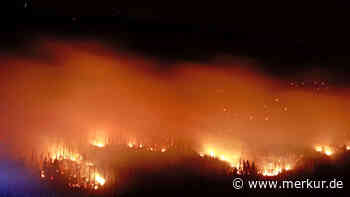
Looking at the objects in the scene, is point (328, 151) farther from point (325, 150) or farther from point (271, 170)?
point (271, 170)

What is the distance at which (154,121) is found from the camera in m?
8.33

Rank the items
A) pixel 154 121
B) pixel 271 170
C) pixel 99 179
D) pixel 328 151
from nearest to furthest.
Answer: pixel 99 179
pixel 271 170
pixel 328 151
pixel 154 121

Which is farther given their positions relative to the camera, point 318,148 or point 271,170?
point 318,148

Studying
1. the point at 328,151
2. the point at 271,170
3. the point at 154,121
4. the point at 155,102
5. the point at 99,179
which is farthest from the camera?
the point at 155,102

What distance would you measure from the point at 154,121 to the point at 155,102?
2.00 feet

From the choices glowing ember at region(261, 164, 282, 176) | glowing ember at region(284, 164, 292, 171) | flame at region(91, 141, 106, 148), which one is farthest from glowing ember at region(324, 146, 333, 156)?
flame at region(91, 141, 106, 148)

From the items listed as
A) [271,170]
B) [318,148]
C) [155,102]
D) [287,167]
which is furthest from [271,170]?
[155,102]

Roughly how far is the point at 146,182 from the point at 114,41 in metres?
3.29

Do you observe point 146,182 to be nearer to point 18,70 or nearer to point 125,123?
point 125,123

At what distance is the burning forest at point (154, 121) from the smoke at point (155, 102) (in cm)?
2

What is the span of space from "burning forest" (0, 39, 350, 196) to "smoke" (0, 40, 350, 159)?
0.02 metres

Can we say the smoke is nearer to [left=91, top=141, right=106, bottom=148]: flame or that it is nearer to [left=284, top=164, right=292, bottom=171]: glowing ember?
[left=91, top=141, right=106, bottom=148]: flame

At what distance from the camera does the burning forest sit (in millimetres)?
7086

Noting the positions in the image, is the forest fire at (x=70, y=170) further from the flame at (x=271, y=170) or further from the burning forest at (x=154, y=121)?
the flame at (x=271, y=170)
